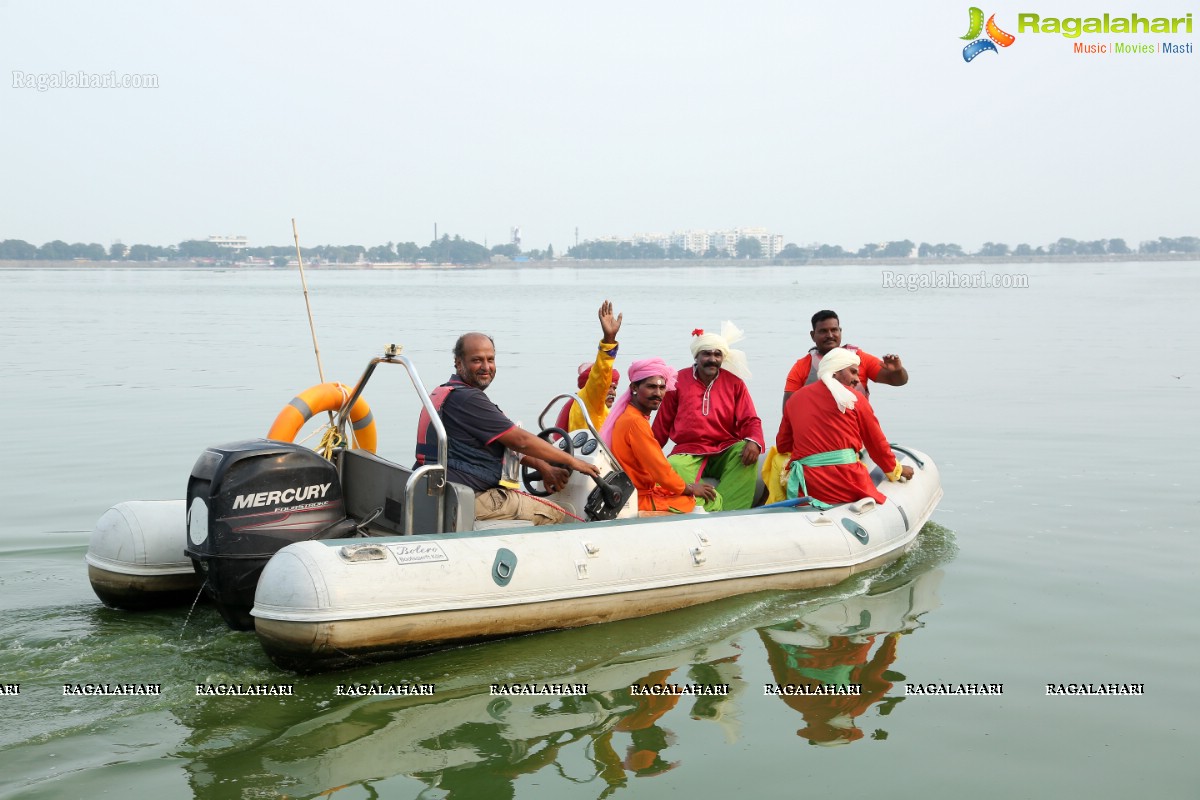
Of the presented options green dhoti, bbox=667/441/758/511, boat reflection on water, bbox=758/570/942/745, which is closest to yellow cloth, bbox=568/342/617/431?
green dhoti, bbox=667/441/758/511

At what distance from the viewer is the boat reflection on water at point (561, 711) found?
442cm

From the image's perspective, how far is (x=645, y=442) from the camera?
6.83m

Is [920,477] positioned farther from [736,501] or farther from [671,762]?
[671,762]

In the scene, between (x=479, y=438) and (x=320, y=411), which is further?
(x=320, y=411)

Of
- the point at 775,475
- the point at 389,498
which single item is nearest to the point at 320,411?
the point at 389,498

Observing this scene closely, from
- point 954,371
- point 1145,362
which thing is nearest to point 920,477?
point 954,371

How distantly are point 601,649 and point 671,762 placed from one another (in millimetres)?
1326

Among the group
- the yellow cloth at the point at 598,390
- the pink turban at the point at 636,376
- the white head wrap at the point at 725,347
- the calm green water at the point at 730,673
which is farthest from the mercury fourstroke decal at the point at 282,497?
the white head wrap at the point at 725,347

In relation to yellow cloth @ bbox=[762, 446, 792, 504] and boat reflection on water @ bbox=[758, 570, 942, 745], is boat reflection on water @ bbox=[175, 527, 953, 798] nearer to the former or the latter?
boat reflection on water @ bbox=[758, 570, 942, 745]

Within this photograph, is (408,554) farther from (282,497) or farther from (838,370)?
(838,370)

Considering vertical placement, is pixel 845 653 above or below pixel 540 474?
below

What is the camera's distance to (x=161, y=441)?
12.6 m

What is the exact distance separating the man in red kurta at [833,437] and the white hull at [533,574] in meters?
0.17

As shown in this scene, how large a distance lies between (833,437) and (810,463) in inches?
9.7
